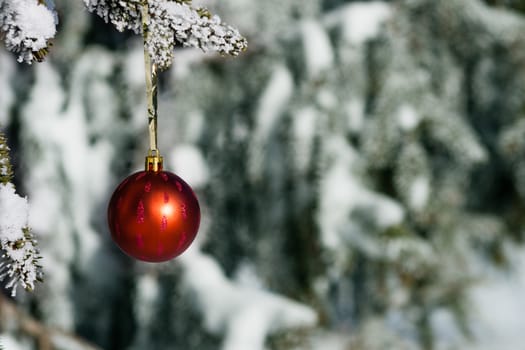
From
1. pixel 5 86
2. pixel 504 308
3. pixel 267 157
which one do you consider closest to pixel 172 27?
pixel 267 157

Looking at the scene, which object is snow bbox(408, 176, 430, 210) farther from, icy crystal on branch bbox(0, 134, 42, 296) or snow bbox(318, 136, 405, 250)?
icy crystal on branch bbox(0, 134, 42, 296)

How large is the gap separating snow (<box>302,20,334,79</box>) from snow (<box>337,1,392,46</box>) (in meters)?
0.05

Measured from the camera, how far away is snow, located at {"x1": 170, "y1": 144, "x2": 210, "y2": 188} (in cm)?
135

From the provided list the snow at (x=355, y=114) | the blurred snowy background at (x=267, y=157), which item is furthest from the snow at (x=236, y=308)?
the snow at (x=355, y=114)

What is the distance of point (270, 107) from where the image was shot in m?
1.42

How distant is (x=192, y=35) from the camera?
0.45 m

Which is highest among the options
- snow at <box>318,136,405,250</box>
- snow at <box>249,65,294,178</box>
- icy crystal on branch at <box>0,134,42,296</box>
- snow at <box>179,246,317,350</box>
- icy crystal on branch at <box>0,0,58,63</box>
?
snow at <box>249,65,294,178</box>

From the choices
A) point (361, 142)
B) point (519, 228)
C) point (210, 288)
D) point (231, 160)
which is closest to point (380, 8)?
point (361, 142)

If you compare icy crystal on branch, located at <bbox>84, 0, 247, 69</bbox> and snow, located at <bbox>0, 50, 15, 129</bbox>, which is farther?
snow, located at <bbox>0, 50, 15, 129</bbox>

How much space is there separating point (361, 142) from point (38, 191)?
31.2 inches

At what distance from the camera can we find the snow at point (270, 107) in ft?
4.63

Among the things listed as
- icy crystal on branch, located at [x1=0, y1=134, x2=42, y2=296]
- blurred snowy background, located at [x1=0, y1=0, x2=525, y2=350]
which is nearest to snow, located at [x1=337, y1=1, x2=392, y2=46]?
blurred snowy background, located at [x1=0, y1=0, x2=525, y2=350]

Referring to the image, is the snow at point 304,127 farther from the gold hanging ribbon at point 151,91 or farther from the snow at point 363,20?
the gold hanging ribbon at point 151,91

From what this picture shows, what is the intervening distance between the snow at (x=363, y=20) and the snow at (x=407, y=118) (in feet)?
0.60
